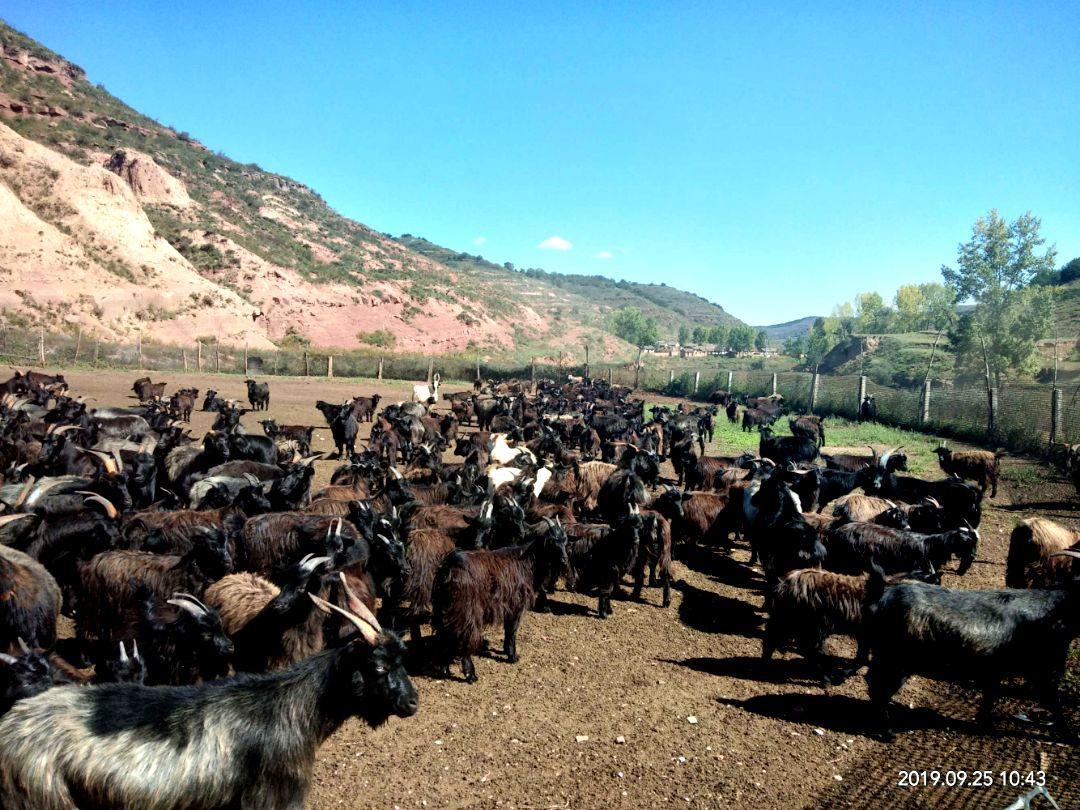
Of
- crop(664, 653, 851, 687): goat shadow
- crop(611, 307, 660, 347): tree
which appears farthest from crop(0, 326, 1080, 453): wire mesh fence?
crop(611, 307, 660, 347): tree

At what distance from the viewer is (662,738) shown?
5242 millimetres

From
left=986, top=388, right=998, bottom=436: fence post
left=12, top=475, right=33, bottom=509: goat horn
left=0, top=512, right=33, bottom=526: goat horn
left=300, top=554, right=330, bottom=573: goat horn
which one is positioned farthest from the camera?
left=986, top=388, right=998, bottom=436: fence post

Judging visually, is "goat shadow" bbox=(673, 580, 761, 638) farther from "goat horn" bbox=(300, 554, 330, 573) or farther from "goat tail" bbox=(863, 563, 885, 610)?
"goat horn" bbox=(300, 554, 330, 573)

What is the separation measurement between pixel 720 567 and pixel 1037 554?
12.9ft

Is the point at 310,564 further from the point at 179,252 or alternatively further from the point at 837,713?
the point at 179,252

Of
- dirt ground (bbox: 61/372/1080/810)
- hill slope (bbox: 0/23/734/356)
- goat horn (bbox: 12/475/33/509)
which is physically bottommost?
dirt ground (bbox: 61/372/1080/810)

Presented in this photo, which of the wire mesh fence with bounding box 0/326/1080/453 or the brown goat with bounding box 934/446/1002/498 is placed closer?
the brown goat with bounding box 934/446/1002/498

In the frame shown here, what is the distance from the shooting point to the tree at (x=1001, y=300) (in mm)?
36875

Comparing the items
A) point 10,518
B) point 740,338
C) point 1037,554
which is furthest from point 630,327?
point 10,518

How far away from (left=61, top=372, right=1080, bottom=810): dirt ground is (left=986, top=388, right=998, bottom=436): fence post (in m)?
18.6

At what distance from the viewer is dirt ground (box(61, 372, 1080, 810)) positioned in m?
4.55

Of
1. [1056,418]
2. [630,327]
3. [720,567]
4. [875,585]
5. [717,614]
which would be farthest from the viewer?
[630,327]

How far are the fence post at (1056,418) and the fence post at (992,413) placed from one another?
230 cm

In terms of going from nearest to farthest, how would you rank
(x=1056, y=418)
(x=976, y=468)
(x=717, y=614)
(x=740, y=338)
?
1. (x=717, y=614)
2. (x=976, y=468)
3. (x=1056, y=418)
4. (x=740, y=338)
